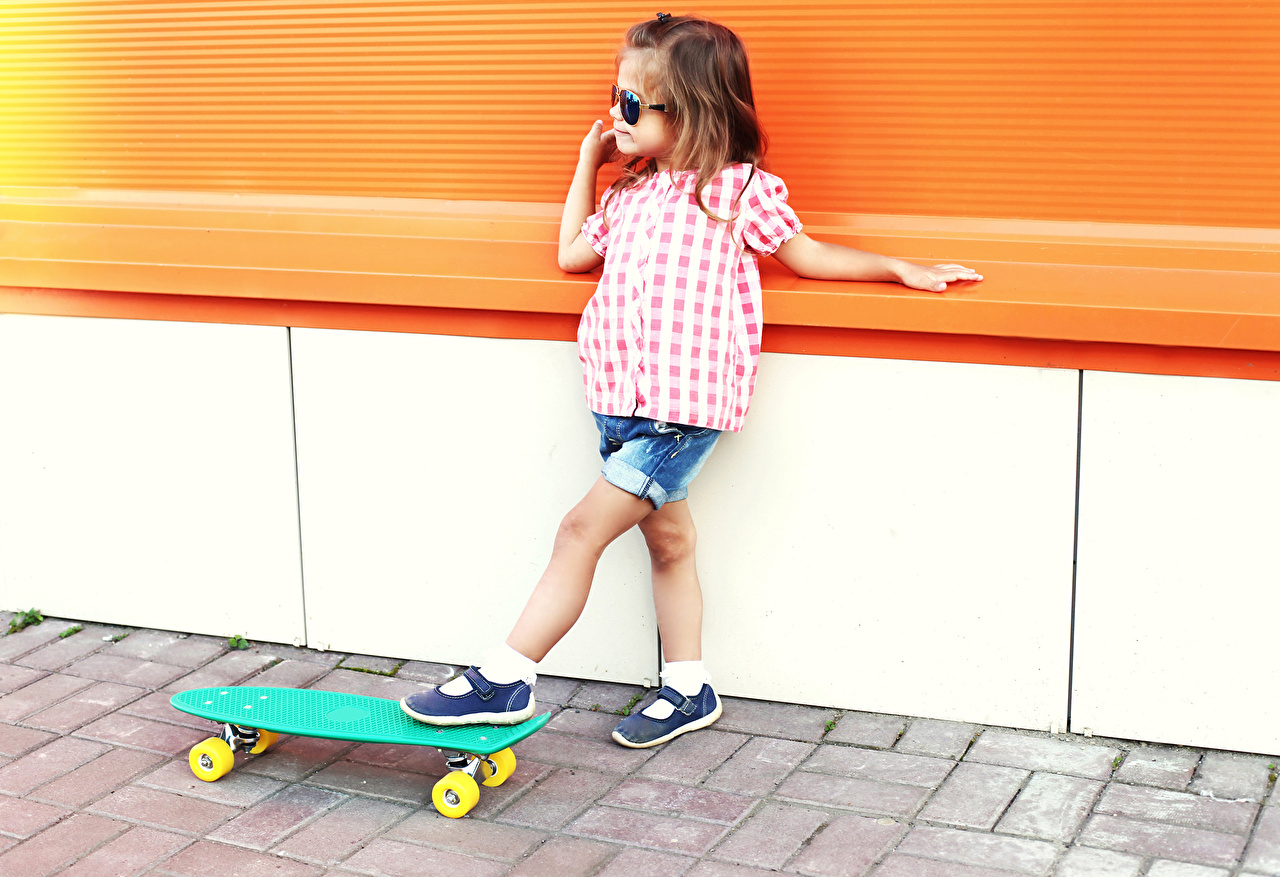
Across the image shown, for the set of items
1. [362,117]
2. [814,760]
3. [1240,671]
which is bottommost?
[814,760]

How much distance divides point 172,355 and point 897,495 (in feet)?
6.95

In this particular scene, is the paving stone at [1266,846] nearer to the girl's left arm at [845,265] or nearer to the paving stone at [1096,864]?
the paving stone at [1096,864]

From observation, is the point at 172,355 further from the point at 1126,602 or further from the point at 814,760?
the point at 1126,602

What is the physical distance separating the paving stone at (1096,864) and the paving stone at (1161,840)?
3 cm

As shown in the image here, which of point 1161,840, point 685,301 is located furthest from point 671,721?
point 1161,840

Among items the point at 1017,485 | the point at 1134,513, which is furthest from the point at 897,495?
the point at 1134,513

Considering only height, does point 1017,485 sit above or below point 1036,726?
above

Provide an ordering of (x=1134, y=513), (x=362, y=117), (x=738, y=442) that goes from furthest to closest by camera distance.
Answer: (x=362, y=117), (x=738, y=442), (x=1134, y=513)

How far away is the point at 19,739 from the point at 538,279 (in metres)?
1.79

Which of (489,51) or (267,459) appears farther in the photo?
(267,459)

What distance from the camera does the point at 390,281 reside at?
3.47m

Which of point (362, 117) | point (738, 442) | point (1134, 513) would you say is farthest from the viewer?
point (362, 117)

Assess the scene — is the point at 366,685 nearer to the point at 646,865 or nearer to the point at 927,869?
the point at 646,865

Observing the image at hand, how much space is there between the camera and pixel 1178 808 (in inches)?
113
